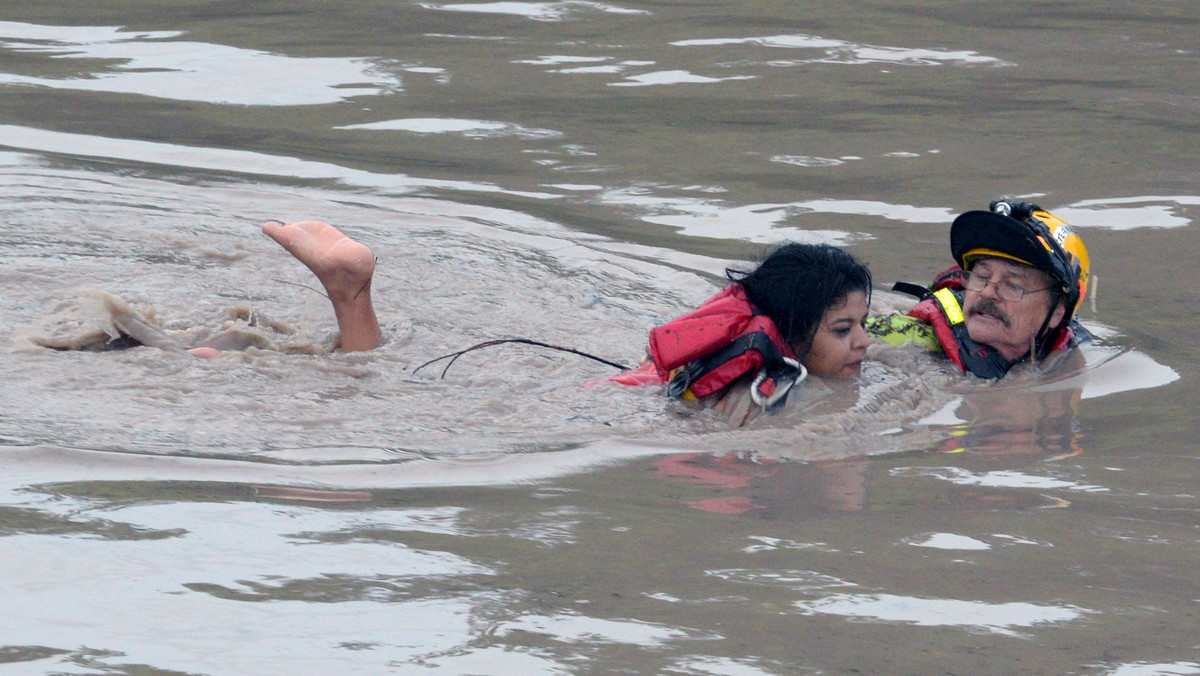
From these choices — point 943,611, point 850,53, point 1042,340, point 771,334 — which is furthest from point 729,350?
point 850,53

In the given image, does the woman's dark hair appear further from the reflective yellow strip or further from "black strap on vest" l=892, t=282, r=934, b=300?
"black strap on vest" l=892, t=282, r=934, b=300

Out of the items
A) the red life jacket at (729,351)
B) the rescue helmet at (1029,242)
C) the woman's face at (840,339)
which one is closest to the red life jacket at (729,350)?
the red life jacket at (729,351)

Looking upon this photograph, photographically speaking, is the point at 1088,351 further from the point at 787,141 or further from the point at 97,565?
the point at 97,565

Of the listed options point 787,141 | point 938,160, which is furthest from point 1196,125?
point 787,141

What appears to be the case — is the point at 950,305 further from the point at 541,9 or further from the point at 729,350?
the point at 541,9

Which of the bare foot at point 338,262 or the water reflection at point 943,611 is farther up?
the bare foot at point 338,262

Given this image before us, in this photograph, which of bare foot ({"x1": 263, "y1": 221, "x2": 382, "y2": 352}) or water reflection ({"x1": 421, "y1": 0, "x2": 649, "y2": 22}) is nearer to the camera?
bare foot ({"x1": 263, "y1": 221, "x2": 382, "y2": 352})

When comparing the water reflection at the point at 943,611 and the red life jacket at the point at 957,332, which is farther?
the red life jacket at the point at 957,332

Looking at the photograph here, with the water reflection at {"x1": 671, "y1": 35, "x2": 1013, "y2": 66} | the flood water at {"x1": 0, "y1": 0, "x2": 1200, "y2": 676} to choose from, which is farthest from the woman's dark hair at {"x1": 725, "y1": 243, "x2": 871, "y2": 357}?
the water reflection at {"x1": 671, "y1": 35, "x2": 1013, "y2": 66}

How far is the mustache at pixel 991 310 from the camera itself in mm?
5652

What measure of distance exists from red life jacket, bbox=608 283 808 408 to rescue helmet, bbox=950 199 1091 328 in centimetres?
109

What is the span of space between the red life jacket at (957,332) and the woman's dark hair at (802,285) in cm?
78

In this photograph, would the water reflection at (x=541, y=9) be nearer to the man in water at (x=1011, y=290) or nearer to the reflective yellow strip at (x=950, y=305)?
the reflective yellow strip at (x=950, y=305)

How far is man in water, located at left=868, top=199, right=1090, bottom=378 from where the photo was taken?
555cm
